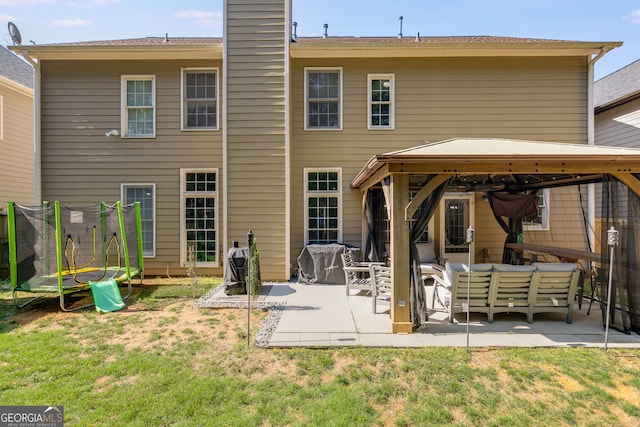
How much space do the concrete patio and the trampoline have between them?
3.62 meters

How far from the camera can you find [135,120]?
820cm

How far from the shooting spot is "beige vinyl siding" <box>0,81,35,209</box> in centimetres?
950

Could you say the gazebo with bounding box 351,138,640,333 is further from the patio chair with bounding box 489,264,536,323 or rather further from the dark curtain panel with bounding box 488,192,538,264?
the dark curtain panel with bounding box 488,192,538,264

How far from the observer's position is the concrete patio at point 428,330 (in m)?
4.02

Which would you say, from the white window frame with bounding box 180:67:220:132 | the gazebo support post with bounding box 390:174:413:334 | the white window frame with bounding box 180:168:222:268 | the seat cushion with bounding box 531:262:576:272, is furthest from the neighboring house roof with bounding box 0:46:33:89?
the seat cushion with bounding box 531:262:576:272

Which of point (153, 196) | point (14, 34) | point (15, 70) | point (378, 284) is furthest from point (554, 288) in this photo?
point (15, 70)

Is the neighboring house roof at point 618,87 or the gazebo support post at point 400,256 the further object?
the neighboring house roof at point 618,87

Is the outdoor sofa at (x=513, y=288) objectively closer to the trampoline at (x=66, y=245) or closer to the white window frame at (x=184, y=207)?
the white window frame at (x=184, y=207)

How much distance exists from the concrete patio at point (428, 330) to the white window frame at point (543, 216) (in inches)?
109

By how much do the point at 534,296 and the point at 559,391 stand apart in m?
1.97

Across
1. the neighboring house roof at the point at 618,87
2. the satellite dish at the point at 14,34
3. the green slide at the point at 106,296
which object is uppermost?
the satellite dish at the point at 14,34

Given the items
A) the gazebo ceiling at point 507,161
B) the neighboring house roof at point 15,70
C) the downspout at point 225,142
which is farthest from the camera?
the neighboring house roof at point 15,70

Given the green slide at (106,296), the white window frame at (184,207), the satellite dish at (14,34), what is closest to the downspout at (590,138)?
the white window frame at (184,207)

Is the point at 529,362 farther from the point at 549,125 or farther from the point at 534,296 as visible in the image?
the point at 549,125
